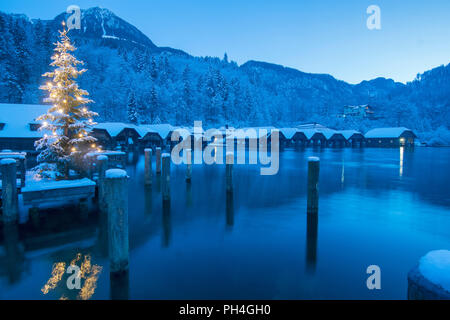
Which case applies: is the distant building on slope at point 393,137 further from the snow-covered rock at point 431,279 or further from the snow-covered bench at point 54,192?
the snow-covered rock at point 431,279

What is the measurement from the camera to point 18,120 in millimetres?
28828

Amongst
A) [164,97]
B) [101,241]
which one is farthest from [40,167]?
[164,97]

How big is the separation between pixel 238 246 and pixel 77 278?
5180 millimetres

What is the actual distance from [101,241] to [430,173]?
3289 cm

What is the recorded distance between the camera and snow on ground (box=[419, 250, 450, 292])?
239 cm

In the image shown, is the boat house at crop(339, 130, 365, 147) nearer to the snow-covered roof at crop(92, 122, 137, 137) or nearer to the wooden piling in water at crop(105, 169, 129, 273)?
the snow-covered roof at crop(92, 122, 137, 137)

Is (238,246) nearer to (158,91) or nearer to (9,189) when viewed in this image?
(9,189)

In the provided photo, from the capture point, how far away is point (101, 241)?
30.7 ft

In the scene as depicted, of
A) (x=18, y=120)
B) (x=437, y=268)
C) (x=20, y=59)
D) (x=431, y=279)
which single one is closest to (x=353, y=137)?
(x=18, y=120)

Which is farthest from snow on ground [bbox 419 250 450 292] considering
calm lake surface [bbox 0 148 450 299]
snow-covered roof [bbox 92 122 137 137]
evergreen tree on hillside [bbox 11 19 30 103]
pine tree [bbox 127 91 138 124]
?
evergreen tree on hillside [bbox 11 19 30 103]

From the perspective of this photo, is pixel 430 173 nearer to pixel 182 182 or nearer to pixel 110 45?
pixel 182 182

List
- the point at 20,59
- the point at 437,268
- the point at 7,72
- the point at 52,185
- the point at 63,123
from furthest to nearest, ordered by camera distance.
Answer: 1. the point at 20,59
2. the point at 7,72
3. the point at 63,123
4. the point at 52,185
5. the point at 437,268

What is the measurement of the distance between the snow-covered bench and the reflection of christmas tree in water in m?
3.68

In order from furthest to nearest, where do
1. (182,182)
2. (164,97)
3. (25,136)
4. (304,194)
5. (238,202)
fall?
(164,97), (25,136), (182,182), (304,194), (238,202)
